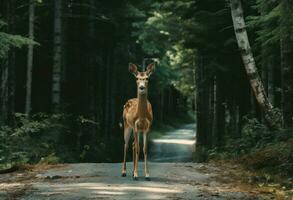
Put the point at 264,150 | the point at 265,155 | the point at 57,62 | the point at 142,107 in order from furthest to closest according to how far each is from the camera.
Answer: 1. the point at 57,62
2. the point at 264,150
3. the point at 265,155
4. the point at 142,107

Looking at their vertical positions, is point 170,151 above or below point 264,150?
below

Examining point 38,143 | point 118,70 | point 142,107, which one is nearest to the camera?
point 142,107

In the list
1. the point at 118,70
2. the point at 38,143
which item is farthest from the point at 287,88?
the point at 118,70

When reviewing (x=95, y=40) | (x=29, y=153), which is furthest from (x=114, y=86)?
(x=29, y=153)

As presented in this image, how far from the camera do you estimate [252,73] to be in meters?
17.6

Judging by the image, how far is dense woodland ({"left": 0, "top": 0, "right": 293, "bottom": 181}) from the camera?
17625 mm

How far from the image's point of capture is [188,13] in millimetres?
23906

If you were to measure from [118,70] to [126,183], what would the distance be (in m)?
26.5

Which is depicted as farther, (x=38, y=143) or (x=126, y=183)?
(x=38, y=143)

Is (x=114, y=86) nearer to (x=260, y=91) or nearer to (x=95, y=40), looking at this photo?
(x=95, y=40)

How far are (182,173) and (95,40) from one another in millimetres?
18699

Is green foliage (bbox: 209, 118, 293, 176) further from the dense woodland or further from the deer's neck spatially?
the deer's neck

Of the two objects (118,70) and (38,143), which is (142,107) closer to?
(38,143)

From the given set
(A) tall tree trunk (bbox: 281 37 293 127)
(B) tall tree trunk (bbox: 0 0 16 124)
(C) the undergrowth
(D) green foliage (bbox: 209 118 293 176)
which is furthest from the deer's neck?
(B) tall tree trunk (bbox: 0 0 16 124)
